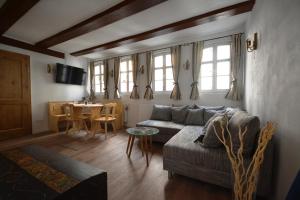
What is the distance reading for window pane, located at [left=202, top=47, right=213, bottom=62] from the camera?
3.79 meters

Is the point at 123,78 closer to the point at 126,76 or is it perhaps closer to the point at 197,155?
the point at 126,76

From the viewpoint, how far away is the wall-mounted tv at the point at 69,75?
4920 mm

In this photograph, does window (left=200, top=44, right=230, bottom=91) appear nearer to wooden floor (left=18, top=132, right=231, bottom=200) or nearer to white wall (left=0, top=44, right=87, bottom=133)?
wooden floor (left=18, top=132, right=231, bottom=200)

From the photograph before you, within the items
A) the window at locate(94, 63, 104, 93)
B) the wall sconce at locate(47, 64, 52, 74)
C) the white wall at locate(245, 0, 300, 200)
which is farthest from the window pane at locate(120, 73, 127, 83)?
the white wall at locate(245, 0, 300, 200)

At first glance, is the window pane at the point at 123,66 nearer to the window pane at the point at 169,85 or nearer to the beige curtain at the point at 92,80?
the beige curtain at the point at 92,80

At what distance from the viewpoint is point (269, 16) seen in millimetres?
1707

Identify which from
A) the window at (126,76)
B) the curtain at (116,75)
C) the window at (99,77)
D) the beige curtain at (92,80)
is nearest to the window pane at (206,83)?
the window at (126,76)

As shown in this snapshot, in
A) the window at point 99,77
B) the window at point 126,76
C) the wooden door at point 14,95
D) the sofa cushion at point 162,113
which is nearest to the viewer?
the wooden door at point 14,95

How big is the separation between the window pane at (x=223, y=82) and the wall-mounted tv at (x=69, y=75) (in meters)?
4.81

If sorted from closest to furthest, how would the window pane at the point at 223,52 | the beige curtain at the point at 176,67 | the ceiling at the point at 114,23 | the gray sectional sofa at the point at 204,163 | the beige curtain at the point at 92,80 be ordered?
the gray sectional sofa at the point at 204,163 < the ceiling at the point at 114,23 < the window pane at the point at 223,52 < the beige curtain at the point at 176,67 < the beige curtain at the point at 92,80

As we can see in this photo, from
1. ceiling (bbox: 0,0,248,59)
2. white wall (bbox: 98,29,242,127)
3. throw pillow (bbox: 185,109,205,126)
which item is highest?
ceiling (bbox: 0,0,248,59)

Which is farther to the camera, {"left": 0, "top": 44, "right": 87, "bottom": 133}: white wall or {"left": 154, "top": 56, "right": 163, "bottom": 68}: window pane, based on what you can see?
{"left": 154, "top": 56, "right": 163, "bottom": 68}: window pane

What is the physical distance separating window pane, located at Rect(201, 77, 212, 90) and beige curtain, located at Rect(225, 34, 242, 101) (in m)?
0.52

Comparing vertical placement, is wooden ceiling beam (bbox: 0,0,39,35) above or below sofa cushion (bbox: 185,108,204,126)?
above
